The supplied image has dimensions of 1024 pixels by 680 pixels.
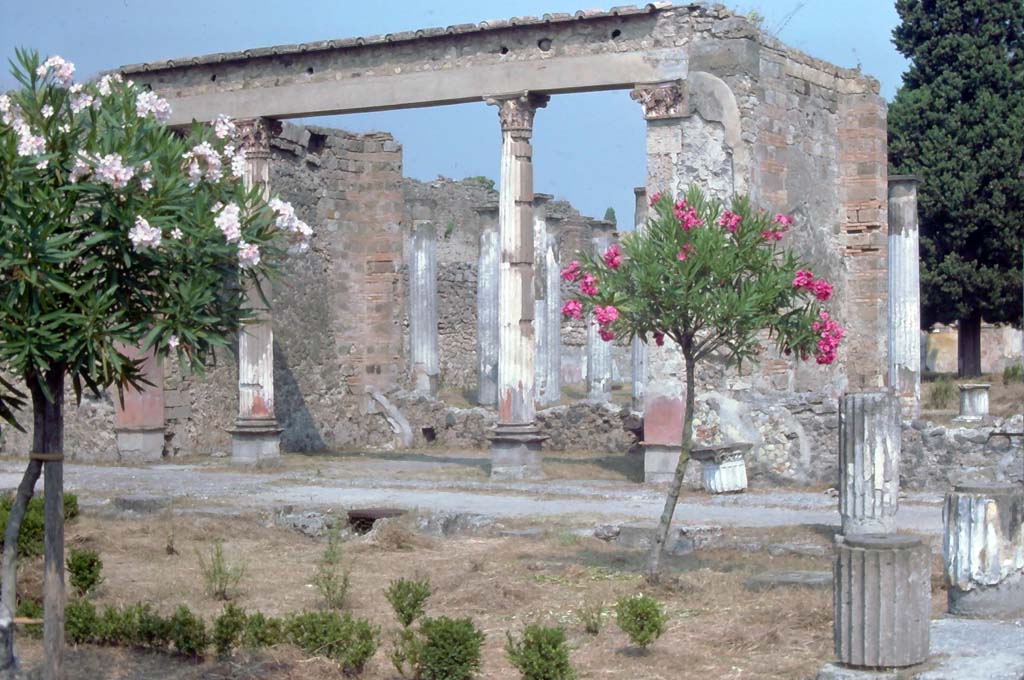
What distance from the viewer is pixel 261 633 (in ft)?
25.6

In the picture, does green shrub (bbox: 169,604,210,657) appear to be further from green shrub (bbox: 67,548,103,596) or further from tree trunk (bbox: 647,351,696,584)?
tree trunk (bbox: 647,351,696,584)

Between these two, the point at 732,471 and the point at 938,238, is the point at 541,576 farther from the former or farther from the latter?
the point at 938,238

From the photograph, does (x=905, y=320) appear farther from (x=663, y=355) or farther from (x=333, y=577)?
(x=333, y=577)

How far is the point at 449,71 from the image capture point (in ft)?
57.9

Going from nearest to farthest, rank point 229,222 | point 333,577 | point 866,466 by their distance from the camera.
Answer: point 229,222, point 333,577, point 866,466

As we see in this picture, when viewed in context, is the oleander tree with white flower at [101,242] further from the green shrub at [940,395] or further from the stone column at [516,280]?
the green shrub at [940,395]

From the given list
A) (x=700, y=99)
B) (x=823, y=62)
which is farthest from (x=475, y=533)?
(x=823, y=62)

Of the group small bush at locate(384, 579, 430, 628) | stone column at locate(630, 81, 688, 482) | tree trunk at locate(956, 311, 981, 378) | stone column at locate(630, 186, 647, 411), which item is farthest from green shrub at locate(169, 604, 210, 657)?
tree trunk at locate(956, 311, 981, 378)

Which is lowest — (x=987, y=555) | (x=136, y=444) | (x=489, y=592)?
(x=489, y=592)

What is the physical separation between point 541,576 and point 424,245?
13.9 metres

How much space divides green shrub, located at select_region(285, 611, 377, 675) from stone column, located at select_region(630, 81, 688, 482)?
28.6 ft

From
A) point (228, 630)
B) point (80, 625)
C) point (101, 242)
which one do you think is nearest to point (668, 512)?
point (228, 630)

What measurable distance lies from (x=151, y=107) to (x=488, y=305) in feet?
65.7

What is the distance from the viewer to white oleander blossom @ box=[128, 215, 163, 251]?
5.90 meters
